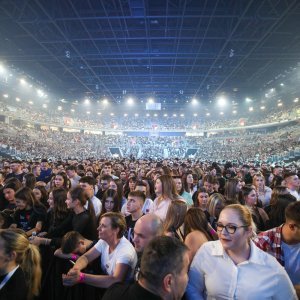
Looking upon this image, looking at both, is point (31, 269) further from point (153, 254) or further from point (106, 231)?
point (153, 254)

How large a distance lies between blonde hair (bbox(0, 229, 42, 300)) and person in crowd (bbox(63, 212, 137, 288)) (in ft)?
1.38

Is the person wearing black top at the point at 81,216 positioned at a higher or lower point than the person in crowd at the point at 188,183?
lower

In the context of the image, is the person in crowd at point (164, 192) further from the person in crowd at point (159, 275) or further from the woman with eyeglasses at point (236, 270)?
the person in crowd at point (159, 275)

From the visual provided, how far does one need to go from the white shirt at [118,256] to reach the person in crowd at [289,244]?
135cm

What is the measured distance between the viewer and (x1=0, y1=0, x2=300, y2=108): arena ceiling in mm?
13703

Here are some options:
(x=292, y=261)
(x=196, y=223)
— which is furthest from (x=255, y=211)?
(x=196, y=223)

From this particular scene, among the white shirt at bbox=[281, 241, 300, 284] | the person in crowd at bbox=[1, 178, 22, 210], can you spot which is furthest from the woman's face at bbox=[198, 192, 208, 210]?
the person in crowd at bbox=[1, 178, 22, 210]

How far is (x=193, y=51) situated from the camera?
64.4 ft

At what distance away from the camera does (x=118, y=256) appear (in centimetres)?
269

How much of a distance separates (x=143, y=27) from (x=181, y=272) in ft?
54.9

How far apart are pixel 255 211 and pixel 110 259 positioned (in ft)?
8.89

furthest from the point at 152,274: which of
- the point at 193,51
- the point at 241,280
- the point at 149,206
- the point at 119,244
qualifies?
the point at 193,51

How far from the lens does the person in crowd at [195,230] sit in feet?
8.61

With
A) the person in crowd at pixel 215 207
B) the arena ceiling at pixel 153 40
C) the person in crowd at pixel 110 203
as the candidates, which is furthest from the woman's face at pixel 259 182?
the arena ceiling at pixel 153 40
